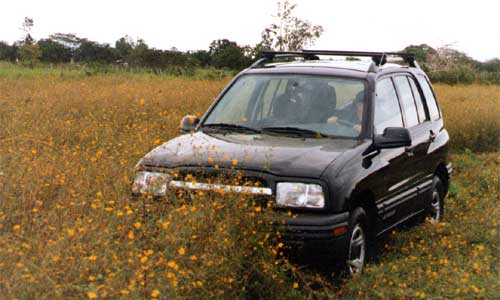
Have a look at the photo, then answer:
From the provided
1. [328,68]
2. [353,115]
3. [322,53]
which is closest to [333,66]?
[328,68]

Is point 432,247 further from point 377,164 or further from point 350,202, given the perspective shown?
point 350,202

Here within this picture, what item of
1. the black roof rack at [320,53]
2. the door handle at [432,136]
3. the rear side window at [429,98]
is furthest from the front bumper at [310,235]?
the rear side window at [429,98]

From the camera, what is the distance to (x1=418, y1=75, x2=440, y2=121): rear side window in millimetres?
8390

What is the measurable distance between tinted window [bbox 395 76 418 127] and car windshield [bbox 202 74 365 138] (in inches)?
33.8

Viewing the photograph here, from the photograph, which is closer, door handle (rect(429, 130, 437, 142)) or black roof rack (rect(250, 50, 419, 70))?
black roof rack (rect(250, 50, 419, 70))

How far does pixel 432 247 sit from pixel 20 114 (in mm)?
7179

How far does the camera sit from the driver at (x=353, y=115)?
6.60 metres

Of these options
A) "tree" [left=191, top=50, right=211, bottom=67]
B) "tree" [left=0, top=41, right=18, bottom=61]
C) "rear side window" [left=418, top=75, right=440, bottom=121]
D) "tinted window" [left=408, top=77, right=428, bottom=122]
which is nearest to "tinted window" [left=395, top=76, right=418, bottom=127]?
"tinted window" [left=408, top=77, right=428, bottom=122]

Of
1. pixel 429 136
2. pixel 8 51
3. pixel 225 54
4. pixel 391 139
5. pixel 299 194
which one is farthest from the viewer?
pixel 8 51

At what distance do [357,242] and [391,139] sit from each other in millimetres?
968

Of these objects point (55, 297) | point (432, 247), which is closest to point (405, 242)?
point (432, 247)

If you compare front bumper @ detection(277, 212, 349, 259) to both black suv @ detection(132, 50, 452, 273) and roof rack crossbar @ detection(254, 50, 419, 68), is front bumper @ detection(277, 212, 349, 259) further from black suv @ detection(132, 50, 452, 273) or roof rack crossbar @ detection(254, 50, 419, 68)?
roof rack crossbar @ detection(254, 50, 419, 68)

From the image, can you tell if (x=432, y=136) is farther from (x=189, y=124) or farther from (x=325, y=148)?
(x=189, y=124)

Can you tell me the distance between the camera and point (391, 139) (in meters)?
6.37
